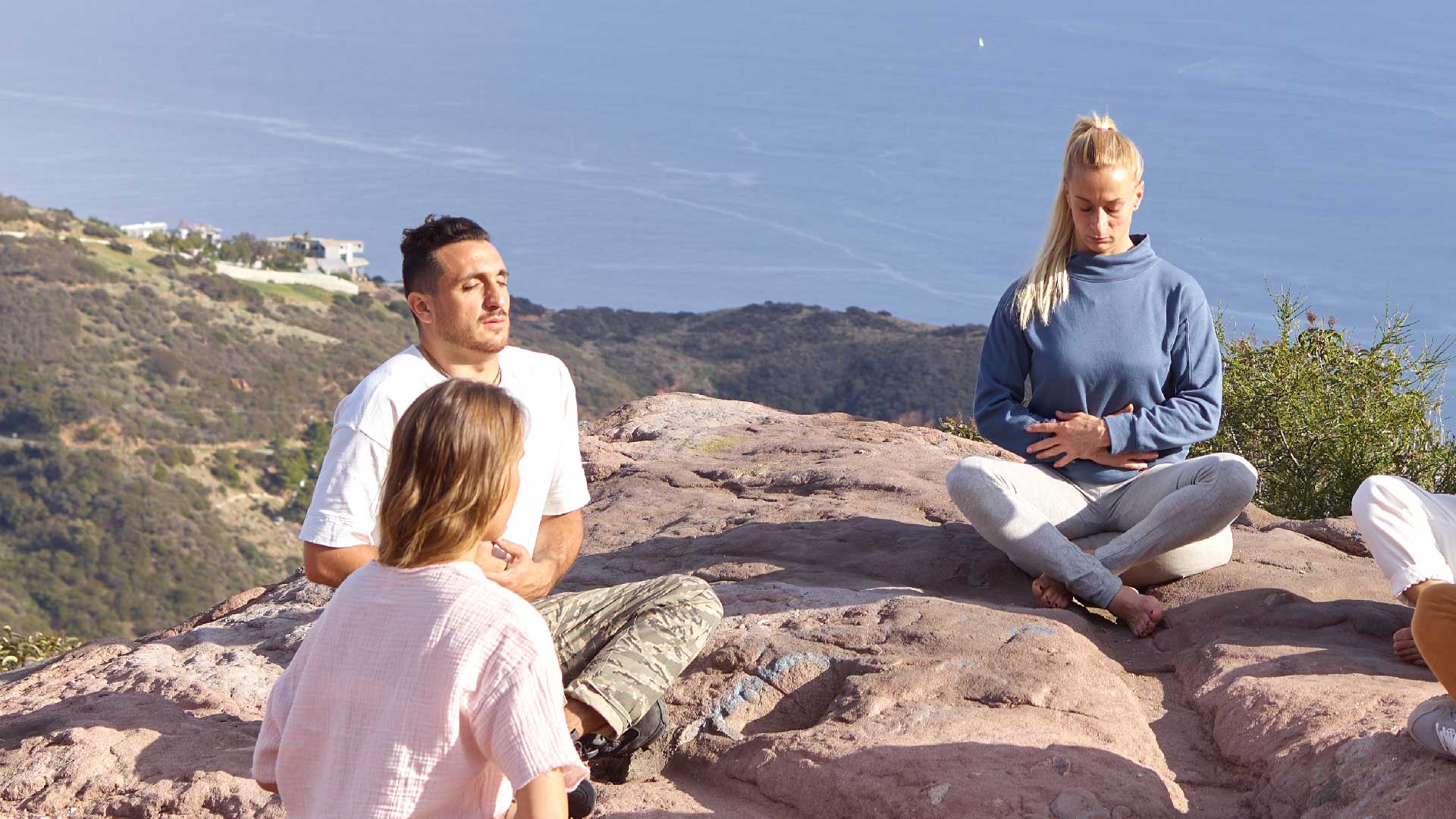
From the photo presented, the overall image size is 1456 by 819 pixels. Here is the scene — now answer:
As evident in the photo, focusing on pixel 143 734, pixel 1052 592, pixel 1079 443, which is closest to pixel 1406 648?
pixel 1052 592

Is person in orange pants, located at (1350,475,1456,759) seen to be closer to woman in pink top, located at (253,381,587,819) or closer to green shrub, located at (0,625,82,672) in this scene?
woman in pink top, located at (253,381,587,819)

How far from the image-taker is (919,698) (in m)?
3.68

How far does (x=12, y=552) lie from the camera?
25.0 metres

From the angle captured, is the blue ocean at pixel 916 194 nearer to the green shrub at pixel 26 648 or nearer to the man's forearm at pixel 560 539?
the green shrub at pixel 26 648

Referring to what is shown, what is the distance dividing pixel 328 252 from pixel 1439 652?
60579 millimetres

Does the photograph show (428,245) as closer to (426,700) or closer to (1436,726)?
(426,700)

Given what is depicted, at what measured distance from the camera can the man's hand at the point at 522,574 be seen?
3199mm

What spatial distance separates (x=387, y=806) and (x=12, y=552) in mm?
26481

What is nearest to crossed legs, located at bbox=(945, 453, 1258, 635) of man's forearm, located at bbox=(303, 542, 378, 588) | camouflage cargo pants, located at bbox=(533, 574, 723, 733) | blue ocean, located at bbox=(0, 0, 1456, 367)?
camouflage cargo pants, located at bbox=(533, 574, 723, 733)

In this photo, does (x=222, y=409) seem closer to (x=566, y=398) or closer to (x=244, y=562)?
(x=244, y=562)

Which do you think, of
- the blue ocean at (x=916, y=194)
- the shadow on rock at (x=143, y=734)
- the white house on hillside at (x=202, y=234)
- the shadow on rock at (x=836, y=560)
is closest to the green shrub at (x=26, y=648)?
the shadow on rock at (x=143, y=734)

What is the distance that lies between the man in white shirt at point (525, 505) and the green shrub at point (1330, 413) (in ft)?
19.8

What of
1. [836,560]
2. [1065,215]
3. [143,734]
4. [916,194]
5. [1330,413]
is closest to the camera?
[143,734]

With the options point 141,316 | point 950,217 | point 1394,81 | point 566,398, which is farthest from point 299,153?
point 566,398
